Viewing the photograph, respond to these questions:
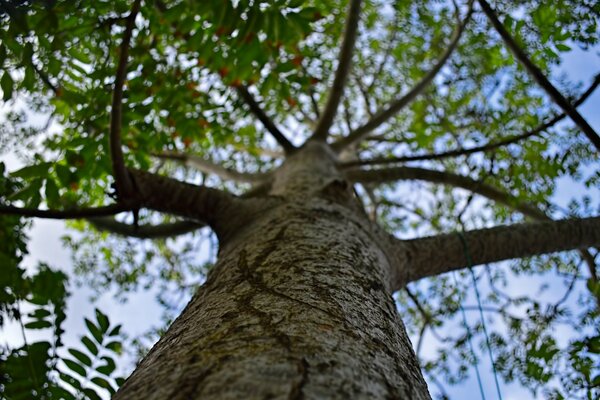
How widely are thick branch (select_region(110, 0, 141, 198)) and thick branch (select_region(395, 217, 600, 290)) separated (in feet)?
4.01

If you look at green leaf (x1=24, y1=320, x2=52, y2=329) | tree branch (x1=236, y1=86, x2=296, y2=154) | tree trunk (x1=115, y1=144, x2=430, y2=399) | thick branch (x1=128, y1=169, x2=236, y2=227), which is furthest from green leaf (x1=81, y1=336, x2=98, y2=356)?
tree branch (x1=236, y1=86, x2=296, y2=154)

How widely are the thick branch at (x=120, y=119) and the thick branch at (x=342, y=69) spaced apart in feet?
5.56

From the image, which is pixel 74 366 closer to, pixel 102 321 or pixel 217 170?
pixel 102 321

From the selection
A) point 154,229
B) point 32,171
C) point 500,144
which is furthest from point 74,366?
point 500,144

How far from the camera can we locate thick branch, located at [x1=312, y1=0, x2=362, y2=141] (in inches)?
119

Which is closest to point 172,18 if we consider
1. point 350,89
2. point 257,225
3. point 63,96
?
point 63,96

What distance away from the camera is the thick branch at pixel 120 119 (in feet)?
5.42

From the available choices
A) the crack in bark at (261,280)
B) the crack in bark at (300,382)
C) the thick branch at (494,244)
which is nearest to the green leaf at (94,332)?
→ the crack in bark at (261,280)

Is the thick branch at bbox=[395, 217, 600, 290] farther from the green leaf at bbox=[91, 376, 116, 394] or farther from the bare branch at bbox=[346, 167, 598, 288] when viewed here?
the green leaf at bbox=[91, 376, 116, 394]

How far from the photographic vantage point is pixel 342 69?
3.24 metres

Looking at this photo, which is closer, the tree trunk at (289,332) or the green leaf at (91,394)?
the tree trunk at (289,332)

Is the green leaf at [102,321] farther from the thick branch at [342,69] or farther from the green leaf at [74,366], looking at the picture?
the thick branch at [342,69]

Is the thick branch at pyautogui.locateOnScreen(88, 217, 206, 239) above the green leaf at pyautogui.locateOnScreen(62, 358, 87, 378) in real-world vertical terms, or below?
above

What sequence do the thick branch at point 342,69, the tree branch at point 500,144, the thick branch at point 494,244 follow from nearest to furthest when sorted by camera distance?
the tree branch at point 500,144 → the thick branch at point 494,244 → the thick branch at point 342,69
